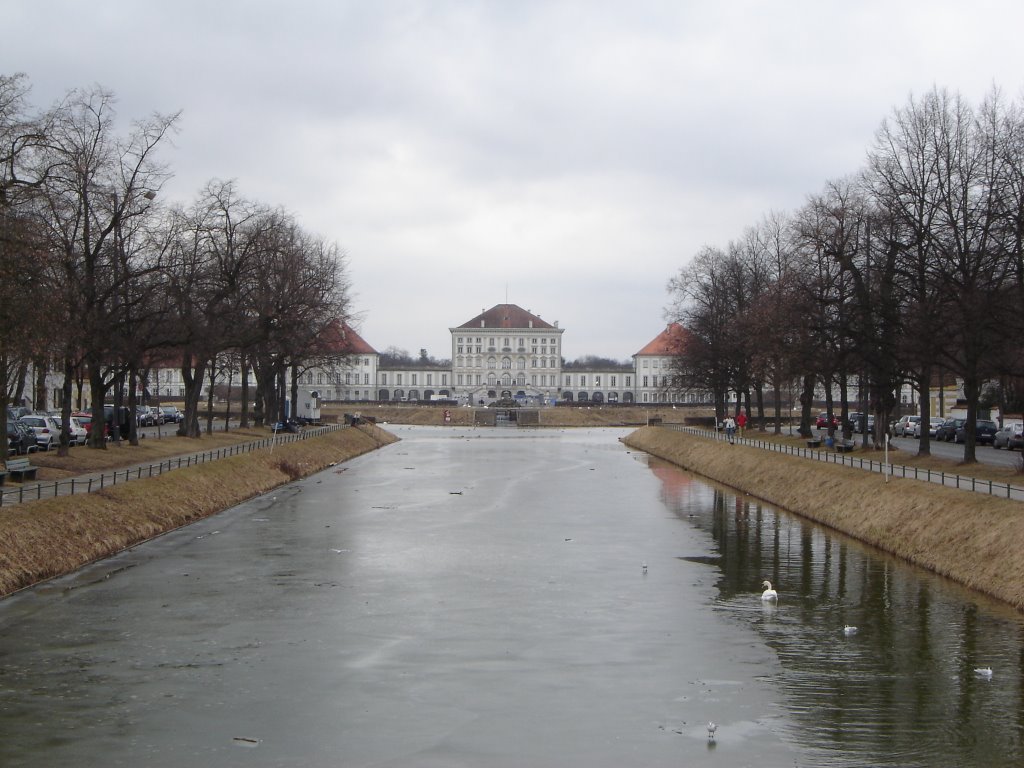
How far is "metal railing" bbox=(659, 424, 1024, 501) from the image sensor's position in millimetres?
30103

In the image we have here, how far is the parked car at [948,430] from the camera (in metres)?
64.9

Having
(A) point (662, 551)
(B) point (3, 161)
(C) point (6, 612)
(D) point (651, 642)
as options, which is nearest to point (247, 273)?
(B) point (3, 161)

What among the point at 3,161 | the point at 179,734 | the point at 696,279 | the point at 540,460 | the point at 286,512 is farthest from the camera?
the point at 696,279

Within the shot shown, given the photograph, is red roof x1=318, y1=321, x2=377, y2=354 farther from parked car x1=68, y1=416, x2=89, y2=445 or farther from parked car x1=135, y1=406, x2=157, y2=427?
parked car x1=68, y1=416, x2=89, y2=445

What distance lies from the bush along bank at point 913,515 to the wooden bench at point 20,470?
2488cm

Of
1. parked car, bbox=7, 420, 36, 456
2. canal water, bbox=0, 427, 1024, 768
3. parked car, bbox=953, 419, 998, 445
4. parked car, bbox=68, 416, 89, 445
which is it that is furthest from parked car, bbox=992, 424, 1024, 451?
parked car, bbox=68, 416, 89, 445

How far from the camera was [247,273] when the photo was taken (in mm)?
60344

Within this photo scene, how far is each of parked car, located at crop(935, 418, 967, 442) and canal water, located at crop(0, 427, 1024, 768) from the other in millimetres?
35902

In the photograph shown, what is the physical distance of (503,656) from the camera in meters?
18.4

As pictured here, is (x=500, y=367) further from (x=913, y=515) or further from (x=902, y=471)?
(x=913, y=515)

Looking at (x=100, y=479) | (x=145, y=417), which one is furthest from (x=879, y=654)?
(x=145, y=417)

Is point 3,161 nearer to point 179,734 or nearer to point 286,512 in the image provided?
point 286,512

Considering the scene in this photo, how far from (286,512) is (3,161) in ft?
50.5

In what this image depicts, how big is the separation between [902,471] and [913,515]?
24.1ft
